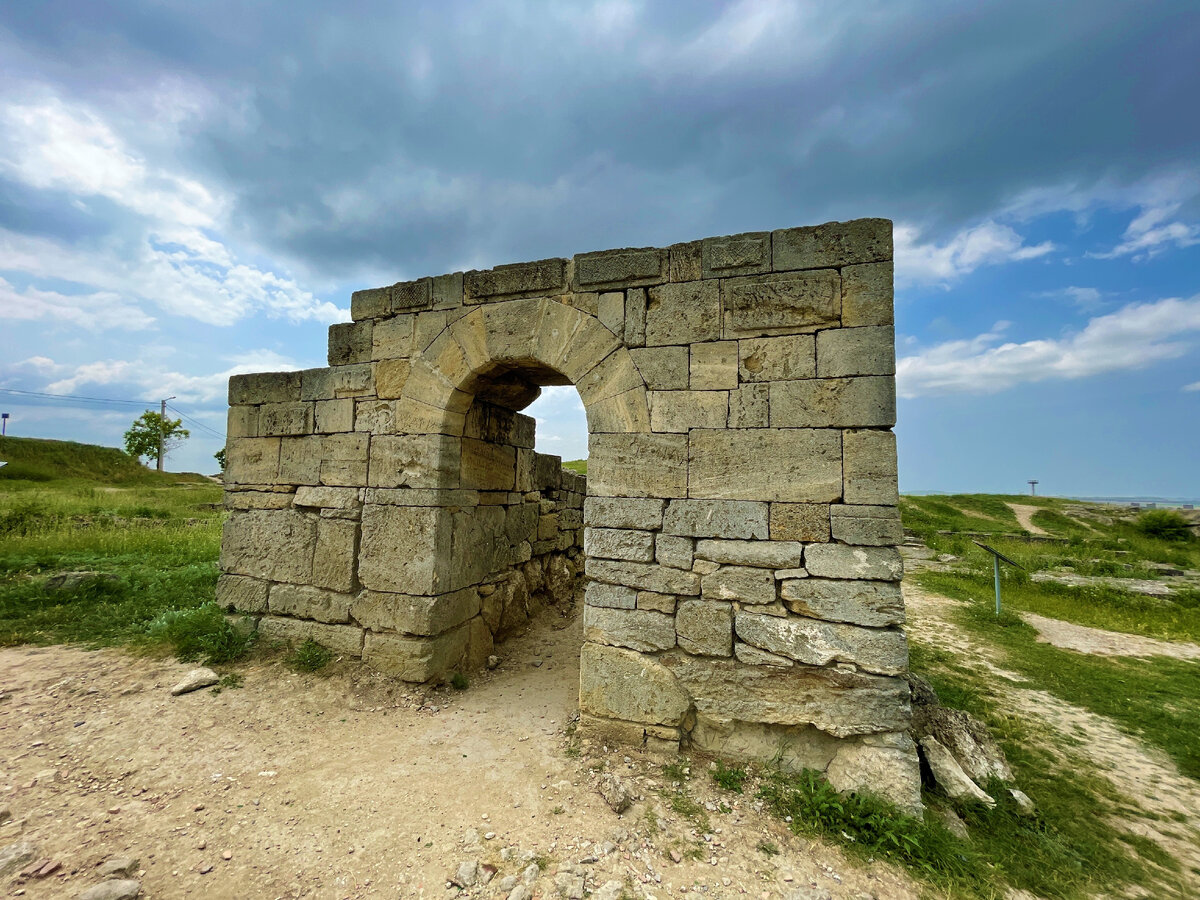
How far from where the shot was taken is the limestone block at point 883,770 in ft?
10.2

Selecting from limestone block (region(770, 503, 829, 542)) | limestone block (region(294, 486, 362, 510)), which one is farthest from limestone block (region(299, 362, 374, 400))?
limestone block (region(770, 503, 829, 542))

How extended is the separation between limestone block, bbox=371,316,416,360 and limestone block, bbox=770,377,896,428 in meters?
3.23

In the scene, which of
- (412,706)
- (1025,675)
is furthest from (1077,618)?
(412,706)

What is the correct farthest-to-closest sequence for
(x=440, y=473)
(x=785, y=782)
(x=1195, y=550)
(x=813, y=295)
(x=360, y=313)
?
(x=1195, y=550), (x=360, y=313), (x=440, y=473), (x=813, y=295), (x=785, y=782)

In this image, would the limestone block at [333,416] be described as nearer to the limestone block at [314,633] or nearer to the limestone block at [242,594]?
the limestone block at [242,594]

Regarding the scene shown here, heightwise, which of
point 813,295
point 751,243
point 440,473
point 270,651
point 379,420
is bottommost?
point 270,651

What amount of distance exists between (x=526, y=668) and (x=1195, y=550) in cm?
1944

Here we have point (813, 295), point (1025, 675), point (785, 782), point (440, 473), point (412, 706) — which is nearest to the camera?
point (785, 782)

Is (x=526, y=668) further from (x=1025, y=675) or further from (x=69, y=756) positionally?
(x=1025, y=675)

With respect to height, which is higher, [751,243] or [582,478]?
[751,243]

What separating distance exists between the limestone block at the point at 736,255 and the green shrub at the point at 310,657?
460cm

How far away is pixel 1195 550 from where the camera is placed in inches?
562

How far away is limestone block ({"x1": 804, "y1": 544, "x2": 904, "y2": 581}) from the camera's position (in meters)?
3.26

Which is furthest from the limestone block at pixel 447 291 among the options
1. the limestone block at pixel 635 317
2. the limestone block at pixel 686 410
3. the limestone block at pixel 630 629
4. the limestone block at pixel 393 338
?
the limestone block at pixel 630 629
